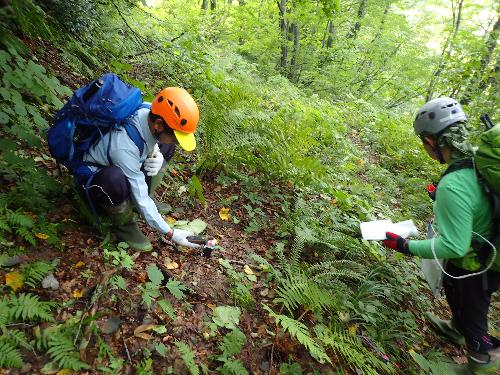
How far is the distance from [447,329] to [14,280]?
176 inches

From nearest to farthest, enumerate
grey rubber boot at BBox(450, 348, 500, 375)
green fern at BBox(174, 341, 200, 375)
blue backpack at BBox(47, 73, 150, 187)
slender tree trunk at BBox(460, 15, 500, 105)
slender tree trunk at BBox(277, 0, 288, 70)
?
green fern at BBox(174, 341, 200, 375)
blue backpack at BBox(47, 73, 150, 187)
grey rubber boot at BBox(450, 348, 500, 375)
slender tree trunk at BBox(460, 15, 500, 105)
slender tree trunk at BBox(277, 0, 288, 70)

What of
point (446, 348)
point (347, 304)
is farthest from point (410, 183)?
point (347, 304)

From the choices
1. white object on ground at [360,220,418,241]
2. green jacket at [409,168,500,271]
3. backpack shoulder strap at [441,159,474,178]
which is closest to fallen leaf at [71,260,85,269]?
white object on ground at [360,220,418,241]

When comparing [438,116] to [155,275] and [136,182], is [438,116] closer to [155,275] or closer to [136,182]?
[136,182]

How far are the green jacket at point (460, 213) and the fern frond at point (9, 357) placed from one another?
327cm

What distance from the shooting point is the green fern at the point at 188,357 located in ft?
8.36

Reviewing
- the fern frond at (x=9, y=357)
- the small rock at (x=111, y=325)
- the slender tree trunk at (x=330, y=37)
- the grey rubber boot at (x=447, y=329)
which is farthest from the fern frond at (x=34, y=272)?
the slender tree trunk at (x=330, y=37)

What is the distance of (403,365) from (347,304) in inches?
30.3

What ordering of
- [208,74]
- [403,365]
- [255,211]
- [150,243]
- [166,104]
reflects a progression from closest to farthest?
1. [166,104]
2. [403,365]
3. [150,243]
4. [255,211]
5. [208,74]

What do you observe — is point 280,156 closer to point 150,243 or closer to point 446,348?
point 150,243

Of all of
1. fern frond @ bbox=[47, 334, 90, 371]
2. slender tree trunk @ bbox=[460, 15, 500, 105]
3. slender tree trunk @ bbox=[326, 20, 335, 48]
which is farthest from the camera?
slender tree trunk @ bbox=[326, 20, 335, 48]

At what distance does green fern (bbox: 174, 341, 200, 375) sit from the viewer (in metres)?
2.55

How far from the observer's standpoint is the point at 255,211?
15.9 feet

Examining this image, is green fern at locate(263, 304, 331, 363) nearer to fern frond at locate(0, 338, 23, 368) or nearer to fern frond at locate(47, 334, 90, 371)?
fern frond at locate(47, 334, 90, 371)
